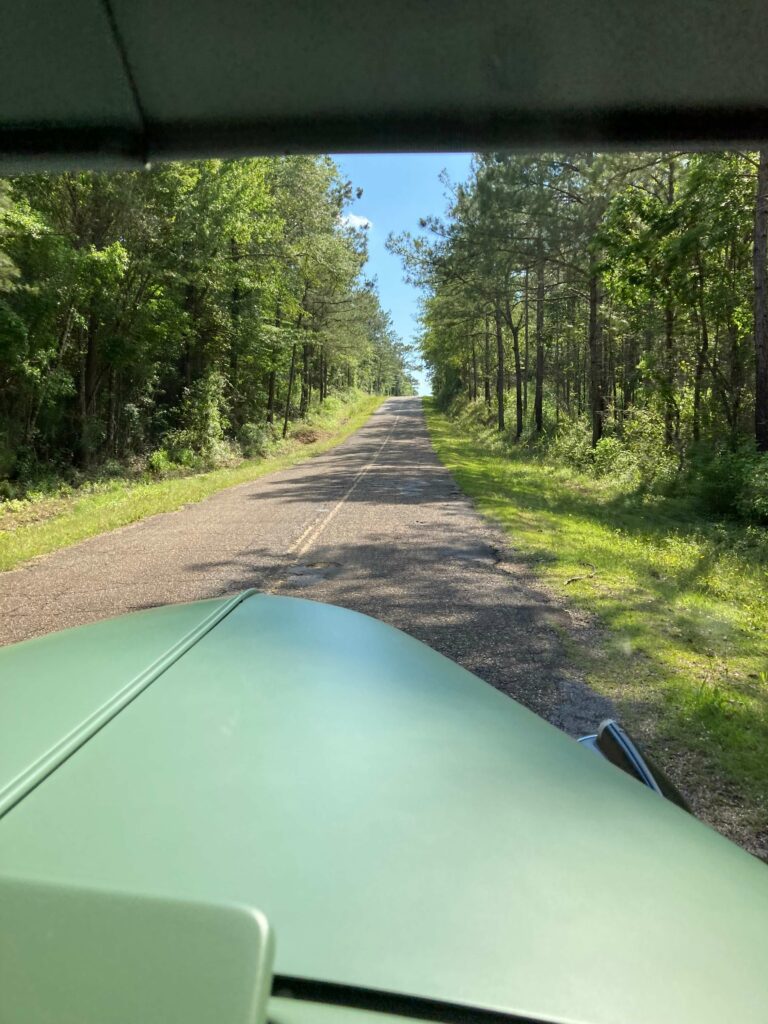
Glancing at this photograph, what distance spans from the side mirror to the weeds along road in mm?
1859

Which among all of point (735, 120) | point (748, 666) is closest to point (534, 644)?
point (748, 666)

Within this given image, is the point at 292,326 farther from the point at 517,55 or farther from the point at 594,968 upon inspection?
the point at 594,968

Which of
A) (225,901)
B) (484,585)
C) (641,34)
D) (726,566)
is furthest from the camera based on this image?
(726,566)

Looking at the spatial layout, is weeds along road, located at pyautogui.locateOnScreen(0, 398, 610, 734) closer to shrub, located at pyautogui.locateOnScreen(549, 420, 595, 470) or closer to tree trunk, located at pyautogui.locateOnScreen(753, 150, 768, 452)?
tree trunk, located at pyautogui.locateOnScreen(753, 150, 768, 452)

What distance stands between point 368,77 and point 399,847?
282 centimetres

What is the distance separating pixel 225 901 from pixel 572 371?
4648 centimetres

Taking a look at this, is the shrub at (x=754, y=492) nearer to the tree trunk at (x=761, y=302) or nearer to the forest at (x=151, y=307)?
the tree trunk at (x=761, y=302)

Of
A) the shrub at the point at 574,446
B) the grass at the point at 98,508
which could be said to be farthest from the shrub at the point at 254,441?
the shrub at the point at 574,446

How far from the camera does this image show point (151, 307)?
69.1ft

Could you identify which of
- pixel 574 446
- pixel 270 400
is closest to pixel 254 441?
pixel 270 400

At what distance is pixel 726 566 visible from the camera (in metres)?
8.93

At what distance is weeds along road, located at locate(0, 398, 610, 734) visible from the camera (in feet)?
17.2

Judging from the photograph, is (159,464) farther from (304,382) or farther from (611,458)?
(304,382)

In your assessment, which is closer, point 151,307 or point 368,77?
point 368,77
